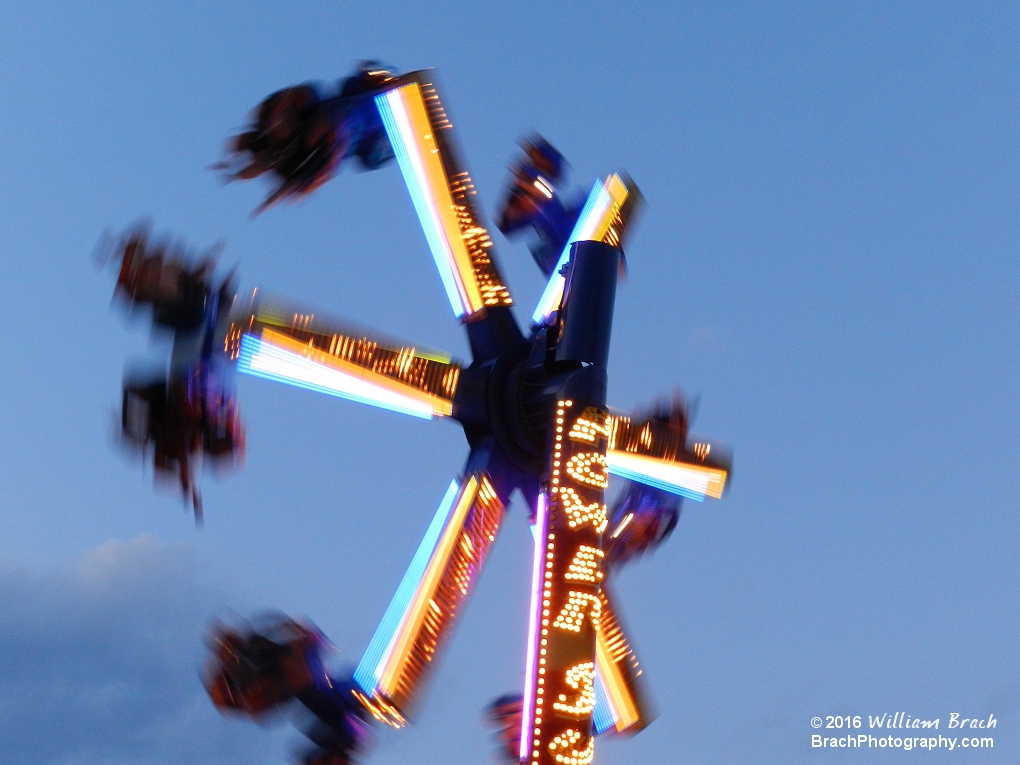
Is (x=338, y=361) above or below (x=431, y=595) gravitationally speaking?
above

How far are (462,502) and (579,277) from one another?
7.51ft

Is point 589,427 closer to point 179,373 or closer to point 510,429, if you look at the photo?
point 510,429

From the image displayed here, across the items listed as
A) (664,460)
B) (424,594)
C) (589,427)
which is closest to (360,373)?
(424,594)

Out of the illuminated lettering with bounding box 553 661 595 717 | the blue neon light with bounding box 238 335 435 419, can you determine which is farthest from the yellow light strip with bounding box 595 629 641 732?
the blue neon light with bounding box 238 335 435 419

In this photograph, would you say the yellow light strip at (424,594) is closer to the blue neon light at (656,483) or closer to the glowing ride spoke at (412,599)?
the glowing ride spoke at (412,599)

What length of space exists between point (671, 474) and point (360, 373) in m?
4.33

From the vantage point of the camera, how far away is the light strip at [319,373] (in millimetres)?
11555

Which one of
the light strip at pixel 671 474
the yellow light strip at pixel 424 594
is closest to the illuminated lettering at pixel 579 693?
the yellow light strip at pixel 424 594

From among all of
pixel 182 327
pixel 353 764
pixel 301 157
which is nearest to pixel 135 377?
pixel 182 327

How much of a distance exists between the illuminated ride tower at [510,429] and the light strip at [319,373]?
0.01 meters

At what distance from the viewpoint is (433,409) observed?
12.6m

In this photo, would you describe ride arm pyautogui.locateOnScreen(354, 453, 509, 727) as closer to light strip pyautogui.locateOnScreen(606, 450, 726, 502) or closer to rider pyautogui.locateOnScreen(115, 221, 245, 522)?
rider pyautogui.locateOnScreen(115, 221, 245, 522)

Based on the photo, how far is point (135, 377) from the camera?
11.4 metres

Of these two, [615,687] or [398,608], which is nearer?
[398,608]
